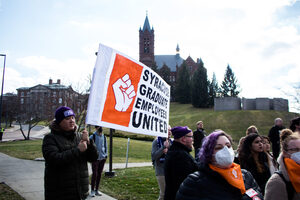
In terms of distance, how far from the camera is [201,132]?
40.4ft

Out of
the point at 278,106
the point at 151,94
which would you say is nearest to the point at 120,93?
the point at 151,94

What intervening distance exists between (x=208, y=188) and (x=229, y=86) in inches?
3491

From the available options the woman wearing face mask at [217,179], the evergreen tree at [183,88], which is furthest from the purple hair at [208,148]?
the evergreen tree at [183,88]

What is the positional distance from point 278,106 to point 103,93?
61263 mm

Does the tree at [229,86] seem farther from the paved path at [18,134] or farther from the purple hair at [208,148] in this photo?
the purple hair at [208,148]

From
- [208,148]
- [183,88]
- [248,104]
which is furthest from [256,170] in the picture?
[183,88]

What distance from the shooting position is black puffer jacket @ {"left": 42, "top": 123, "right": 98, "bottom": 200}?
3.44m

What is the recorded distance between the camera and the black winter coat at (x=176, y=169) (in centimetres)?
366

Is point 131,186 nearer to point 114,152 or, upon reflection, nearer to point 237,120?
point 114,152

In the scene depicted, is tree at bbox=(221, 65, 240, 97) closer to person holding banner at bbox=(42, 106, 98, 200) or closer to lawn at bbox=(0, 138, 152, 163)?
lawn at bbox=(0, 138, 152, 163)

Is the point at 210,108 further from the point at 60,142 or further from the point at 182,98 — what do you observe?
the point at 60,142

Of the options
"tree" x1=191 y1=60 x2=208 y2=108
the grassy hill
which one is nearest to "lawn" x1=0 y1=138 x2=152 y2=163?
the grassy hill

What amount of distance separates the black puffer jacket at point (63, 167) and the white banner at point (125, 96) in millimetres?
473

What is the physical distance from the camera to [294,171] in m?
2.68
